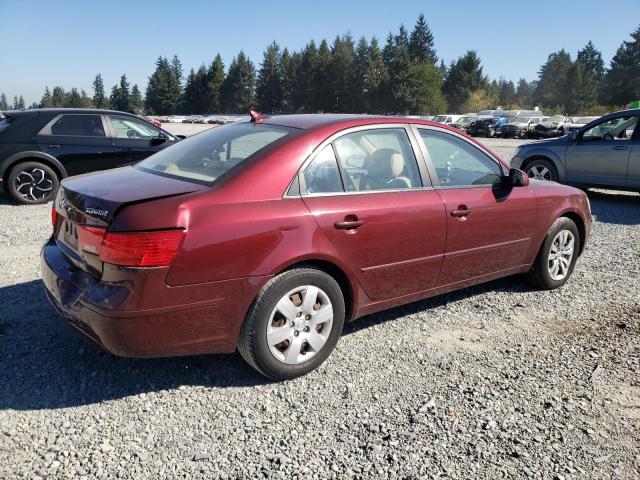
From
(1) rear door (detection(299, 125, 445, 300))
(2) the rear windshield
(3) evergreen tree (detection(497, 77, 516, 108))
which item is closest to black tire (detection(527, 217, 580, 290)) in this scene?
(1) rear door (detection(299, 125, 445, 300))

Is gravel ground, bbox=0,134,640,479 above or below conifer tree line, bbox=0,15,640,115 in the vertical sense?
below

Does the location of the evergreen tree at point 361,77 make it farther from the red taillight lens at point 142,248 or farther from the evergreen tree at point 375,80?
the red taillight lens at point 142,248

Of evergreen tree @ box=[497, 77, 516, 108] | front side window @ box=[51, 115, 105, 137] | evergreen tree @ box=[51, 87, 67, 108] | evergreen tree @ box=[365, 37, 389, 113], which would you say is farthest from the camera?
evergreen tree @ box=[497, 77, 516, 108]

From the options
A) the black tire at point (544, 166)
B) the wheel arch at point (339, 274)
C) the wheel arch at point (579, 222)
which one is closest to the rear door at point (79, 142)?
the wheel arch at point (339, 274)

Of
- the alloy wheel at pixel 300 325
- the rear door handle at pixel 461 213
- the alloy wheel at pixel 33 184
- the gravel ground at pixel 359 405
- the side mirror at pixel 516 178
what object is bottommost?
the gravel ground at pixel 359 405

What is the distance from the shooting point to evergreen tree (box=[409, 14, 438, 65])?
11344cm

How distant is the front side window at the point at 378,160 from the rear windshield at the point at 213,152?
436 millimetres

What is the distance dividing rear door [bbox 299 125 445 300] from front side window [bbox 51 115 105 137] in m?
6.73

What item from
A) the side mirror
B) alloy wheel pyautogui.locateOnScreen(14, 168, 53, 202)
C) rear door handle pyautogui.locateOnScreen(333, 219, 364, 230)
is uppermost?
the side mirror

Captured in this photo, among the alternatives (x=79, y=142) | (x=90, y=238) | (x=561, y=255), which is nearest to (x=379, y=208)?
(x=90, y=238)

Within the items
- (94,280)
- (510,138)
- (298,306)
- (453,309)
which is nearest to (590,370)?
(453,309)

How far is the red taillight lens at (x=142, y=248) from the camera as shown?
2691 mm

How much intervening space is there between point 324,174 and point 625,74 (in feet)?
344

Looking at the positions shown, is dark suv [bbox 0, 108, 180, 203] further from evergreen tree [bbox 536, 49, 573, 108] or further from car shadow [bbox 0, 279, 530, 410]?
evergreen tree [bbox 536, 49, 573, 108]
